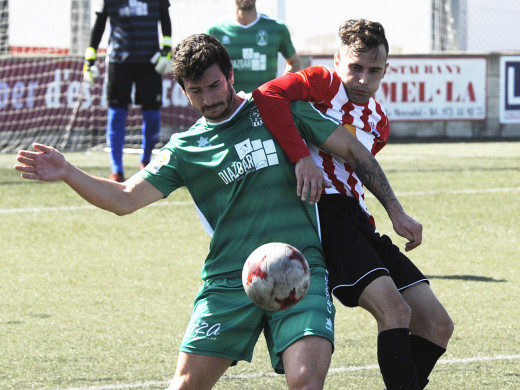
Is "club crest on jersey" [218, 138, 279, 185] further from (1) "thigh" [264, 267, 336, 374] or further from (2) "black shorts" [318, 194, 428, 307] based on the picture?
(1) "thigh" [264, 267, 336, 374]

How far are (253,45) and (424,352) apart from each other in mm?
5964

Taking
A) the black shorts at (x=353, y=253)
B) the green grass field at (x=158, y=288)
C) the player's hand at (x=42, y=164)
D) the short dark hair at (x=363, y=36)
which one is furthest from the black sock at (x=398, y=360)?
the player's hand at (x=42, y=164)

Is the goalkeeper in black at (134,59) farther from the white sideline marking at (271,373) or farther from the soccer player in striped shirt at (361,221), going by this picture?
the soccer player in striped shirt at (361,221)

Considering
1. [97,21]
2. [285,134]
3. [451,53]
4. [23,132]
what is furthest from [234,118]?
[451,53]

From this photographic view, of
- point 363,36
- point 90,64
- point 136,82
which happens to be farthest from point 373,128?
point 90,64

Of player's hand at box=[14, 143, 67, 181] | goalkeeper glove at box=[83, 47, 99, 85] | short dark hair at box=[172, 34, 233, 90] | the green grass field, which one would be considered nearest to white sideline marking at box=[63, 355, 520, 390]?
the green grass field

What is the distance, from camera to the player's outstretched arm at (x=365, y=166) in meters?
4.10

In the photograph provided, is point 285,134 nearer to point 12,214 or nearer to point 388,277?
point 388,277

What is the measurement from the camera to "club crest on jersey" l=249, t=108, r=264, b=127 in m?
4.11

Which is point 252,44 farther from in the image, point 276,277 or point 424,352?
point 276,277

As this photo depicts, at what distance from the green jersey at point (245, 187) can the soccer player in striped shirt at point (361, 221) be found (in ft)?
0.26

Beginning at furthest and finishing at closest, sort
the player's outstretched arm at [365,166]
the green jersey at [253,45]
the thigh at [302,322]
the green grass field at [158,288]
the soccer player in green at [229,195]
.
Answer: the green jersey at [253,45], the green grass field at [158,288], the player's outstretched arm at [365,166], the soccer player in green at [229,195], the thigh at [302,322]

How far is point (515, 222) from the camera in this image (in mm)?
9586

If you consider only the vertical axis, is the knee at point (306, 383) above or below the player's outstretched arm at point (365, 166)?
below
